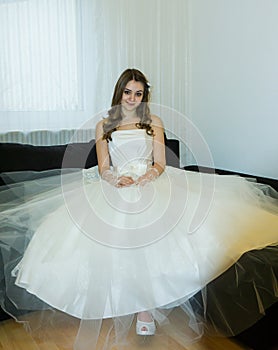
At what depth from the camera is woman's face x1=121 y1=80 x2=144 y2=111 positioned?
2.25m

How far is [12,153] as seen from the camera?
2279mm

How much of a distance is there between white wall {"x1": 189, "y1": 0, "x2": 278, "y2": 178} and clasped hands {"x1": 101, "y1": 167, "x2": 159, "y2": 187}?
3.04 feet

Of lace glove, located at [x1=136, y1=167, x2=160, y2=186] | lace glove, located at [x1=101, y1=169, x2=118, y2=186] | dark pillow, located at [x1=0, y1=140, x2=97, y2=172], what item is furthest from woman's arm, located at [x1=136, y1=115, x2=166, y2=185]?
dark pillow, located at [x1=0, y1=140, x2=97, y2=172]

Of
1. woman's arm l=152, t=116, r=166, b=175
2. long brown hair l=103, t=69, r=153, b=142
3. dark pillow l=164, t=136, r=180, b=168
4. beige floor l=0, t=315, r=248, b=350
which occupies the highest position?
long brown hair l=103, t=69, r=153, b=142

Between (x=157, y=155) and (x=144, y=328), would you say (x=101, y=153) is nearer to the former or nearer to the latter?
(x=157, y=155)

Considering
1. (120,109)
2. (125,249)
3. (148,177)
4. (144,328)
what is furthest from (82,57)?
(144,328)

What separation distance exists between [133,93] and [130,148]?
0.30m

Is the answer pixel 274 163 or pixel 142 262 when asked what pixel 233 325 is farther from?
pixel 274 163

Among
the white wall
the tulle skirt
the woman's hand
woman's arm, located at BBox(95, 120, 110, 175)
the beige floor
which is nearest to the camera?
the tulle skirt

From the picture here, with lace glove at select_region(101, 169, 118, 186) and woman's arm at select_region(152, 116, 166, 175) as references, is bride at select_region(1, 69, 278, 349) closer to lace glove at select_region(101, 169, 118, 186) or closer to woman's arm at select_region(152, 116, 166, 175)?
lace glove at select_region(101, 169, 118, 186)

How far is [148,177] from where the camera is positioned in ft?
6.77

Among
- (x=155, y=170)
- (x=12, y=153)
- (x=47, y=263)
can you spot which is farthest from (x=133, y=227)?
(x=12, y=153)

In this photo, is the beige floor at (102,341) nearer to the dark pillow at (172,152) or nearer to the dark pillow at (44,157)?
the dark pillow at (44,157)

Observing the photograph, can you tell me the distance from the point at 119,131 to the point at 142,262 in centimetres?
93
